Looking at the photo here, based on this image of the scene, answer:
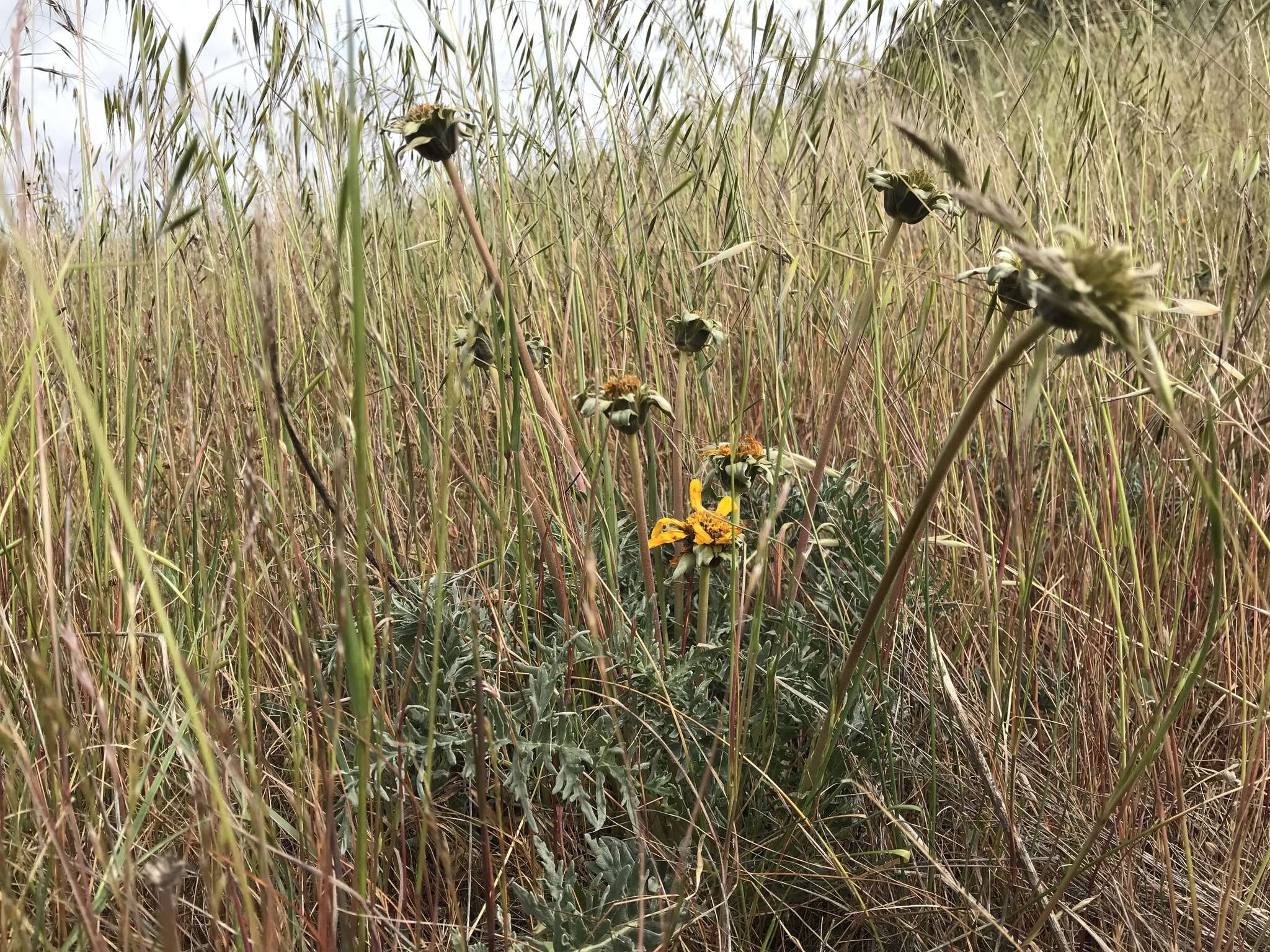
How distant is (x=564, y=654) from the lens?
3.70 feet

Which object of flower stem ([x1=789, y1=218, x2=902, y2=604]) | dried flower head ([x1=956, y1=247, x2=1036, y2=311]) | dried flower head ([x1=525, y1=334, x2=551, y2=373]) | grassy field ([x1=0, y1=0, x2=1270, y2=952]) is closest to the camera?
grassy field ([x1=0, y1=0, x2=1270, y2=952])

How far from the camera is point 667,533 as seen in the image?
1.12 metres

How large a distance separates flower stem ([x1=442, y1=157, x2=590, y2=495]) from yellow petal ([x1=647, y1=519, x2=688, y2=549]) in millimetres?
122

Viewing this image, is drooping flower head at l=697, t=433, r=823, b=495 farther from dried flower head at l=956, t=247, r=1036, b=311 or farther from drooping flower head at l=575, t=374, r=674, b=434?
dried flower head at l=956, t=247, r=1036, b=311

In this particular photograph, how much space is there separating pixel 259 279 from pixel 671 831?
0.76 metres

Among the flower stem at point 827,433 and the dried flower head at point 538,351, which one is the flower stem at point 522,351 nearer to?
the dried flower head at point 538,351

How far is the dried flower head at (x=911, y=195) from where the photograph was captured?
1104 millimetres

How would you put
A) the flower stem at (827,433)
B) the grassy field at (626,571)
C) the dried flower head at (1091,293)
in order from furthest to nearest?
the flower stem at (827,433)
the grassy field at (626,571)
the dried flower head at (1091,293)

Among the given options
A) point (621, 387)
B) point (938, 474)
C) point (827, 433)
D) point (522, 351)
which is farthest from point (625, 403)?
point (938, 474)

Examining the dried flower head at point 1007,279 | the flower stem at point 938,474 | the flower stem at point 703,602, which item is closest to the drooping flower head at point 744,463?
the flower stem at point 703,602

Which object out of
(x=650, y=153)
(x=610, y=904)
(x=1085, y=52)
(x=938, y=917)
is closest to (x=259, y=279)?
(x=610, y=904)

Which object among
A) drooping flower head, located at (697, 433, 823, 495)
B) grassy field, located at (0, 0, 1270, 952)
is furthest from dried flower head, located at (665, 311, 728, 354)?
drooping flower head, located at (697, 433, 823, 495)

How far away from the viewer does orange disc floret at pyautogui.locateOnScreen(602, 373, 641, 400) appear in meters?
1.18

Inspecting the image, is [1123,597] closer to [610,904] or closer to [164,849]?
[610,904]
